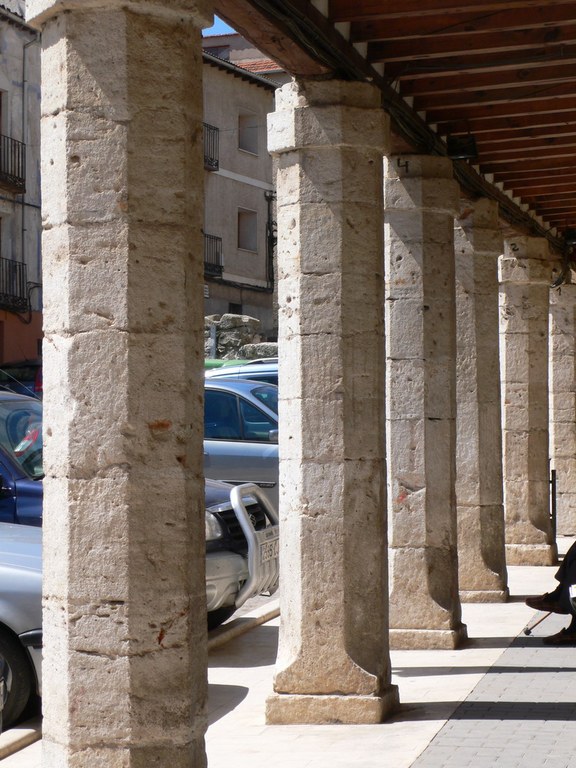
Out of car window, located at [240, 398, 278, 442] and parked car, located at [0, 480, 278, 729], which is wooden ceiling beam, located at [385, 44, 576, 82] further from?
car window, located at [240, 398, 278, 442]

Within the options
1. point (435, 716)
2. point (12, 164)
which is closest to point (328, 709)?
point (435, 716)

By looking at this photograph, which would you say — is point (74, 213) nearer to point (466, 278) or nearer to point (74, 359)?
point (74, 359)

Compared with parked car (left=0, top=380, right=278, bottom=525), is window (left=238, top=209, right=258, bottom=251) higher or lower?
higher

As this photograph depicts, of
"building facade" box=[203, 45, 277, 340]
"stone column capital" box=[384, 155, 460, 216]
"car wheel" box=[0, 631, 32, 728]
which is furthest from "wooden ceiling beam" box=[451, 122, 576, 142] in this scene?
"building facade" box=[203, 45, 277, 340]

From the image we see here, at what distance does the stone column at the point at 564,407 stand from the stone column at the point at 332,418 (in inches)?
408

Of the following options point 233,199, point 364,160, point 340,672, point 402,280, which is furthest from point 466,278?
point 233,199

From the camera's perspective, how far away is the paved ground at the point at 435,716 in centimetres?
611

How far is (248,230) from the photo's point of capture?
123ft

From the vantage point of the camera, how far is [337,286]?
686cm

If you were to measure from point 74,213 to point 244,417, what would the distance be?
8.82 m

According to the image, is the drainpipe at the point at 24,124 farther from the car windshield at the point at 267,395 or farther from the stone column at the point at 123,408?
the stone column at the point at 123,408

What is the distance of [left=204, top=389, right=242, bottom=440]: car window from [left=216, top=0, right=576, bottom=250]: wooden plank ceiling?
3628 mm

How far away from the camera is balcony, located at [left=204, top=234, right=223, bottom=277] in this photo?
3441 centimetres

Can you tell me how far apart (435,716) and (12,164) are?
2453cm
